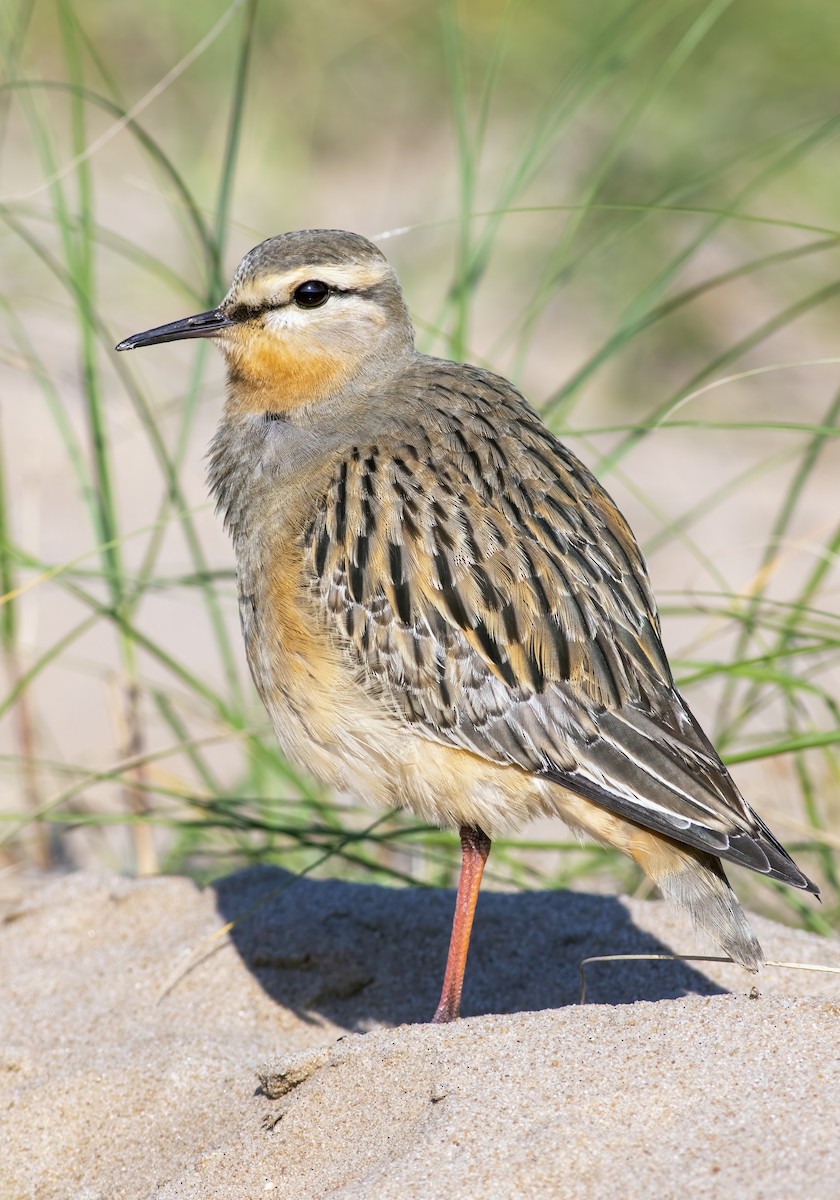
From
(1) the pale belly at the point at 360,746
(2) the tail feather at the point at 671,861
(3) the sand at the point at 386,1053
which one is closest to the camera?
(3) the sand at the point at 386,1053

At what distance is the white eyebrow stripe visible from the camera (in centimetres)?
522

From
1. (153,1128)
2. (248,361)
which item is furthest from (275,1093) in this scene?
(248,361)

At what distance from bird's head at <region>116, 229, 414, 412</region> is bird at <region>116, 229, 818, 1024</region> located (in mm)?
71

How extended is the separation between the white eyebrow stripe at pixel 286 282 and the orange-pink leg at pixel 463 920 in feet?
6.53

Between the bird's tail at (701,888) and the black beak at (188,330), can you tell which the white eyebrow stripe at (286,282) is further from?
the bird's tail at (701,888)

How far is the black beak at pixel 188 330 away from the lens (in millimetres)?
5219

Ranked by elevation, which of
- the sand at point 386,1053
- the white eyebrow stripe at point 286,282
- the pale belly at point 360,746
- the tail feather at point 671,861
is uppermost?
the white eyebrow stripe at point 286,282

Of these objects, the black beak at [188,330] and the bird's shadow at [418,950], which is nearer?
the bird's shadow at [418,950]

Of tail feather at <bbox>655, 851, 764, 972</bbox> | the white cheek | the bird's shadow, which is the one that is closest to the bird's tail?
tail feather at <bbox>655, 851, 764, 972</bbox>

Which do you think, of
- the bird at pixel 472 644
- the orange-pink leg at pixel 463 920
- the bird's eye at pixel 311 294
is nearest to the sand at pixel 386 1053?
the orange-pink leg at pixel 463 920

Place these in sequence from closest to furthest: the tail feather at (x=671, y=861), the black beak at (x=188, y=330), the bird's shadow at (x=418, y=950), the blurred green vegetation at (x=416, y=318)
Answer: the tail feather at (x=671, y=861), the bird's shadow at (x=418, y=950), the black beak at (x=188, y=330), the blurred green vegetation at (x=416, y=318)

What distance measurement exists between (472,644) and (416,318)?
3584 mm

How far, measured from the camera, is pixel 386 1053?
3766 millimetres

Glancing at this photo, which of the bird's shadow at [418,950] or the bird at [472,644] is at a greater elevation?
the bird at [472,644]
